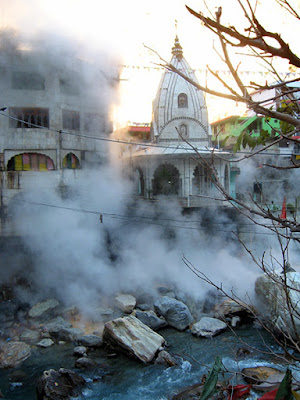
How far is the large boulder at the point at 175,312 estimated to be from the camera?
1165cm

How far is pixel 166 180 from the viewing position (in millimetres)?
19312

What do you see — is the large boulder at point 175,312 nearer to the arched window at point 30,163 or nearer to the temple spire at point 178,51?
the arched window at point 30,163

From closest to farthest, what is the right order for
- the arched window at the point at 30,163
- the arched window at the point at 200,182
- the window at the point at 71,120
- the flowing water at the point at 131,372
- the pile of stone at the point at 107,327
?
the flowing water at the point at 131,372 → the pile of stone at the point at 107,327 → the arched window at the point at 30,163 → the window at the point at 71,120 → the arched window at the point at 200,182

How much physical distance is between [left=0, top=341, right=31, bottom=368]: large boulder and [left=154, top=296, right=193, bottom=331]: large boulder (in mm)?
4375

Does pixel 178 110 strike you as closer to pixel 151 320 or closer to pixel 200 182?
pixel 200 182

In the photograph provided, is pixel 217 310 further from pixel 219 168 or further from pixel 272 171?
pixel 272 171

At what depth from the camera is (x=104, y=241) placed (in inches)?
618

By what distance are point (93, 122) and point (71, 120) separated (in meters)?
1.17

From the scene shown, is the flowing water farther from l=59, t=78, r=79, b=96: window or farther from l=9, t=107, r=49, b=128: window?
l=59, t=78, r=79, b=96: window

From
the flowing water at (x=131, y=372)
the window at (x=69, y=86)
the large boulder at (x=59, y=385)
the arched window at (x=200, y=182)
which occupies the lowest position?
the flowing water at (x=131, y=372)

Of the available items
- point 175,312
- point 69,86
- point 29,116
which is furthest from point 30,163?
point 175,312

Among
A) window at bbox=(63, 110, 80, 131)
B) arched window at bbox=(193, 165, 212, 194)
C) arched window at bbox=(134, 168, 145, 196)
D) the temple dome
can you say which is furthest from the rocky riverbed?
the temple dome

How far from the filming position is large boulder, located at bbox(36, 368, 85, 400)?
313 inches

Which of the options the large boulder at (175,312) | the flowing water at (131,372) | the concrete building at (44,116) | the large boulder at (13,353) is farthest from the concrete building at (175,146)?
the large boulder at (13,353)
